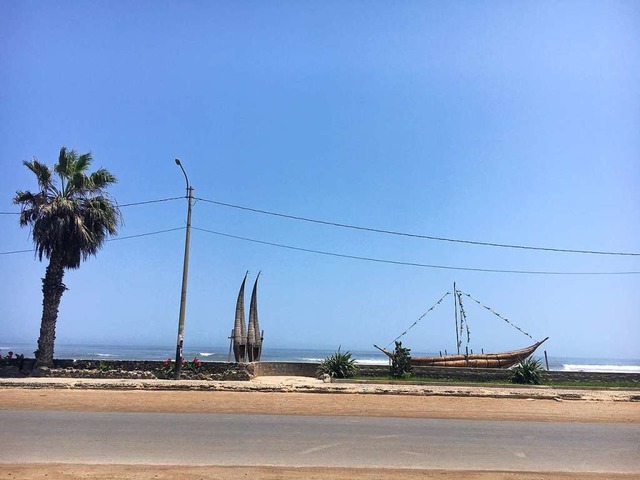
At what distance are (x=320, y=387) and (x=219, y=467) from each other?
1046 centimetres

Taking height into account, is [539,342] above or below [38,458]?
above

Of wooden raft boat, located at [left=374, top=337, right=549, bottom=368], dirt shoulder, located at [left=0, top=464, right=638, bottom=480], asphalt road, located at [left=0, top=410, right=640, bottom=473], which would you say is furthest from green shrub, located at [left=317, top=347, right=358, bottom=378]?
dirt shoulder, located at [left=0, top=464, right=638, bottom=480]

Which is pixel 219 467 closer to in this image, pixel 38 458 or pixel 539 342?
pixel 38 458

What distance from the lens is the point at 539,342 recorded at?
29.7 m

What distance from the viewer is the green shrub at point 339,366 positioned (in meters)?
22.2

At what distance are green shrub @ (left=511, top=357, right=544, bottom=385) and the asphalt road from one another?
9524mm

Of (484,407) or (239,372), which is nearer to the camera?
(484,407)

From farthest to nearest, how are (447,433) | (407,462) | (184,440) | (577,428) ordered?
1. (577,428)
2. (447,433)
3. (184,440)
4. (407,462)

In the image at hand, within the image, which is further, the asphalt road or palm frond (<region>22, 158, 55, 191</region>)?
palm frond (<region>22, 158, 55, 191</region>)

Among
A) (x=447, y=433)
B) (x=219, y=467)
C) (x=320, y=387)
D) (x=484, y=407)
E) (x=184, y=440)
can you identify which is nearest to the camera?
(x=219, y=467)

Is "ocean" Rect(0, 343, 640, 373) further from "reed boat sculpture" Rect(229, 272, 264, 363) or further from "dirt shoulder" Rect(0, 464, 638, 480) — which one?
"dirt shoulder" Rect(0, 464, 638, 480)

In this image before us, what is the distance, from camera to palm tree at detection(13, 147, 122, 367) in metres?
21.7

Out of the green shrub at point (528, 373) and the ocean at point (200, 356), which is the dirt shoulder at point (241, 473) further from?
the ocean at point (200, 356)

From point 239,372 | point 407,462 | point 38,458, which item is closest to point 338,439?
point 407,462
